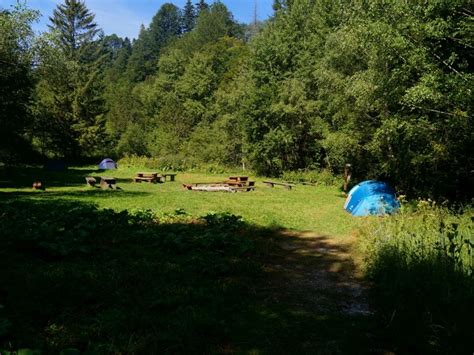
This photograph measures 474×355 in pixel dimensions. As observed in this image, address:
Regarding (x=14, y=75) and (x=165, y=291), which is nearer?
(x=165, y=291)

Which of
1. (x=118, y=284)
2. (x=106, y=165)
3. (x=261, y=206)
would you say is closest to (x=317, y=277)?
(x=118, y=284)

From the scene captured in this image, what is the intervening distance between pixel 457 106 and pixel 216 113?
33.1 m

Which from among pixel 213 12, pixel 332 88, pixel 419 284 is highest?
pixel 213 12

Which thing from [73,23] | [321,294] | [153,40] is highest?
[153,40]

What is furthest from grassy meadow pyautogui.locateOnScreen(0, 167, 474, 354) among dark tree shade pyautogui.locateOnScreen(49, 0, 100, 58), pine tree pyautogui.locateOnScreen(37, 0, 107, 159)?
dark tree shade pyautogui.locateOnScreen(49, 0, 100, 58)

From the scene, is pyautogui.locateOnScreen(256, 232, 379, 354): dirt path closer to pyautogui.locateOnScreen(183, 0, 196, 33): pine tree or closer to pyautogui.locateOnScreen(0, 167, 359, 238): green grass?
pyautogui.locateOnScreen(0, 167, 359, 238): green grass

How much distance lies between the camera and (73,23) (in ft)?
164

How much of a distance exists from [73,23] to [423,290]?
5381cm

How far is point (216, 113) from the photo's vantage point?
4400cm

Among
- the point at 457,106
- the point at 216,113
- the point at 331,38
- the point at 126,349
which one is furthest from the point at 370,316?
the point at 216,113

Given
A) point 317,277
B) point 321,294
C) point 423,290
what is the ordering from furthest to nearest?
point 317,277, point 321,294, point 423,290

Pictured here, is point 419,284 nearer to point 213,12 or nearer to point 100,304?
point 100,304

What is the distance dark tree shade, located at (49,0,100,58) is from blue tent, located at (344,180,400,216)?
4236 cm

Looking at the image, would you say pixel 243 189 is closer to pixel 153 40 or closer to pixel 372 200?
pixel 372 200
